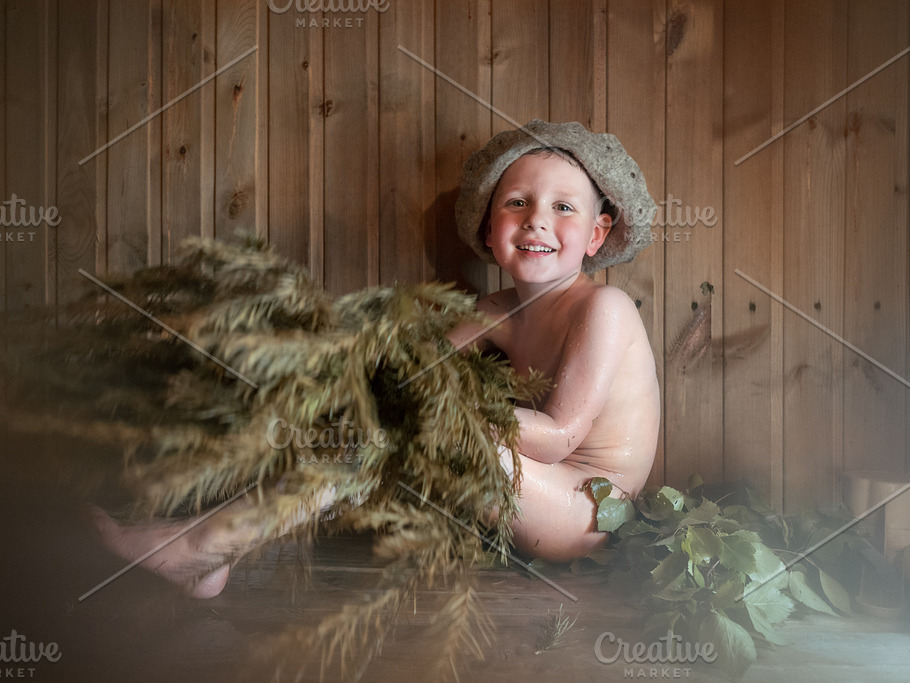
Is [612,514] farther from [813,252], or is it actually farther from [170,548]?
[813,252]

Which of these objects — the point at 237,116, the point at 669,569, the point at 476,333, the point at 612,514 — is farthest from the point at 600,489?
the point at 237,116

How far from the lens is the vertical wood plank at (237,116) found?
157cm

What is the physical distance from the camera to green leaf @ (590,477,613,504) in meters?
1.19

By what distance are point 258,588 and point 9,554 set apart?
35 centimetres

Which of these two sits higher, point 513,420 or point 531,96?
point 531,96

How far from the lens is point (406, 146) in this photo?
1.57 meters

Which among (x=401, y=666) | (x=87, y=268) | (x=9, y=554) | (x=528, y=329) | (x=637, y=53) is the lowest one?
(x=401, y=666)

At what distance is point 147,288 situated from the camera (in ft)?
2.90

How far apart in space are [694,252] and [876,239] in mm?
403

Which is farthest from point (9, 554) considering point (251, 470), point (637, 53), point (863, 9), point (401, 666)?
point (863, 9)

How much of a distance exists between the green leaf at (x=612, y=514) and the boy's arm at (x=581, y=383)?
4.5 inches

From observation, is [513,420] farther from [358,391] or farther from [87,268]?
[87,268]

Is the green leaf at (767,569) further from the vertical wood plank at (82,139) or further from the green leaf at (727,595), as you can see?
the vertical wood plank at (82,139)

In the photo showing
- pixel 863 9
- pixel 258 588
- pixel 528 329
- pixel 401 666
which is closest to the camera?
pixel 401 666
